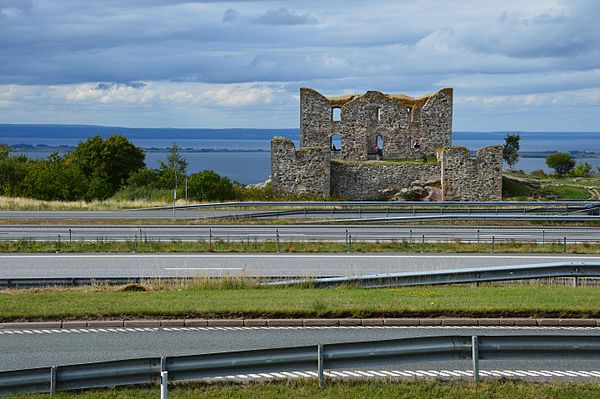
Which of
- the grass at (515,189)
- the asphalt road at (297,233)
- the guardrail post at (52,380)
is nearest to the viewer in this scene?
the guardrail post at (52,380)

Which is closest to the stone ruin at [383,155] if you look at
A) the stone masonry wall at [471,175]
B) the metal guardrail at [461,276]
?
the stone masonry wall at [471,175]

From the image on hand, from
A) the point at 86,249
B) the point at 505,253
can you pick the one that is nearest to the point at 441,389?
the point at 505,253

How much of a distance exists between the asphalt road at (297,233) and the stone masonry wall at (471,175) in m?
13.8

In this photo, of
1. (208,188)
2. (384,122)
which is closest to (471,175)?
(384,122)

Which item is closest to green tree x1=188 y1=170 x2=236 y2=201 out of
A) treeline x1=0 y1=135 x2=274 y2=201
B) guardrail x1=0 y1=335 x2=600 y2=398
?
treeline x1=0 y1=135 x2=274 y2=201

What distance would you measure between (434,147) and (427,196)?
223 inches

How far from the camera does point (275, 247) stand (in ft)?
94.4

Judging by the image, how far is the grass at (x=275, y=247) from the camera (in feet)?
92.4

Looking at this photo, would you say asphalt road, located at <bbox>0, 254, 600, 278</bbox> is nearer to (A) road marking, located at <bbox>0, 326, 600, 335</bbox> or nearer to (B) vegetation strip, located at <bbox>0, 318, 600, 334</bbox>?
(B) vegetation strip, located at <bbox>0, 318, 600, 334</bbox>

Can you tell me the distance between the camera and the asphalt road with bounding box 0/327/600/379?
40.7ft

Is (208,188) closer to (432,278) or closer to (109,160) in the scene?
(109,160)

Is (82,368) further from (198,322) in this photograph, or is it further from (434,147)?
(434,147)

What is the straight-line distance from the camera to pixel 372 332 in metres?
14.6

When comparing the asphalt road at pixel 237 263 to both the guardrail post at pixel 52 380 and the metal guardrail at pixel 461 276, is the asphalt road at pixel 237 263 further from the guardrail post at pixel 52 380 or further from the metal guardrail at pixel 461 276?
the guardrail post at pixel 52 380
